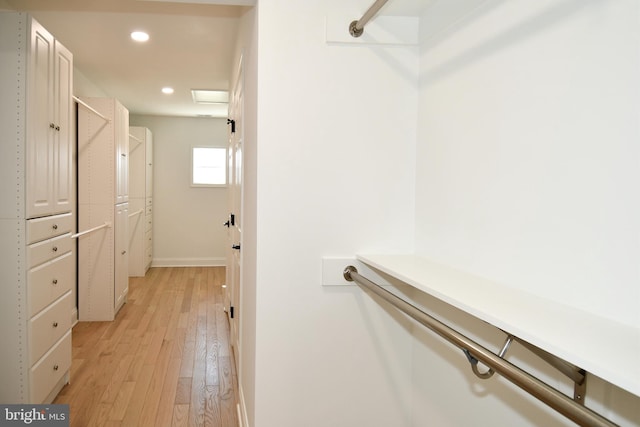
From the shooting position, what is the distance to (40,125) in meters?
2.34

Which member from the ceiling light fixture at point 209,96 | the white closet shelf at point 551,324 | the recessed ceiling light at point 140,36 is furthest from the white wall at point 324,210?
the ceiling light fixture at point 209,96

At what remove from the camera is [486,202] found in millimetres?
1230

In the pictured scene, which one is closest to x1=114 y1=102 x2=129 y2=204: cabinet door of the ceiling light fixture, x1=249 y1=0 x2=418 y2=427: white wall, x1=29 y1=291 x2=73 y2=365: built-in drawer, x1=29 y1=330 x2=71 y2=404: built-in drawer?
the ceiling light fixture

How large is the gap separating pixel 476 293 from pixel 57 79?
2.67 m

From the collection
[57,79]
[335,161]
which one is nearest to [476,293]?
[335,161]

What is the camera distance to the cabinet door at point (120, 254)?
4324 mm

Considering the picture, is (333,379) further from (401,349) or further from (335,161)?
(335,161)

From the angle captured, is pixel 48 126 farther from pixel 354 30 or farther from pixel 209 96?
pixel 209 96

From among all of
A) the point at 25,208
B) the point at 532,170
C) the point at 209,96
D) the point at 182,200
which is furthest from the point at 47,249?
the point at 182,200

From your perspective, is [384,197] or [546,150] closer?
[546,150]

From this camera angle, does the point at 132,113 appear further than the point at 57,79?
Yes

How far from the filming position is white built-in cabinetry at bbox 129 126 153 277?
6035 mm

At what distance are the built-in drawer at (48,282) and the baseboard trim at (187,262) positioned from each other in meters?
4.28

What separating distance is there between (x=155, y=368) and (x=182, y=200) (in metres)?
4.36
